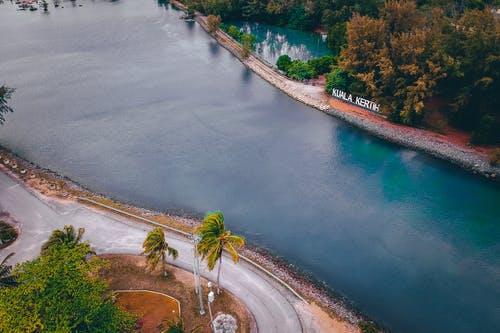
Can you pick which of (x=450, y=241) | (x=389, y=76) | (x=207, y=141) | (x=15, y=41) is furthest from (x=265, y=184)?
(x=15, y=41)

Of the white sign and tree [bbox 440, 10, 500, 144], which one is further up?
tree [bbox 440, 10, 500, 144]

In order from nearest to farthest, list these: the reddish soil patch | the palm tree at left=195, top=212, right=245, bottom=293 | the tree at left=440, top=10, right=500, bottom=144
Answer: the palm tree at left=195, top=212, right=245, bottom=293 < the tree at left=440, top=10, right=500, bottom=144 < the reddish soil patch

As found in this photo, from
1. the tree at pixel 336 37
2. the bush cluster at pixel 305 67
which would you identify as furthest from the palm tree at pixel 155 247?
the tree at pixel 336 37

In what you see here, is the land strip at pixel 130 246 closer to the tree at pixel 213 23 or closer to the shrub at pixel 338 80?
the shrub at pixel 338 80

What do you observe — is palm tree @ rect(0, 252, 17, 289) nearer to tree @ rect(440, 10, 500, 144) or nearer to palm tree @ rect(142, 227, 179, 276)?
palm tree @ rect(142, 227, 179, 276)

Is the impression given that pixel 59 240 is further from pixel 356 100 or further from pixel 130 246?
A: pixel 356 100

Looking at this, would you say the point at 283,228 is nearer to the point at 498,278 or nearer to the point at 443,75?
the point at 498,278

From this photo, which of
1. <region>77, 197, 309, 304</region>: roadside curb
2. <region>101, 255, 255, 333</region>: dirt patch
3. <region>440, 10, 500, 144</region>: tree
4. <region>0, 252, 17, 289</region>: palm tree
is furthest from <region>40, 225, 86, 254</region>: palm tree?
<region>440, 10, 500, 144</region>: tree

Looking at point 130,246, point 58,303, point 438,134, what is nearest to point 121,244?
point 130,246
